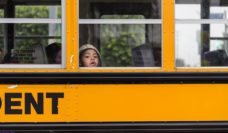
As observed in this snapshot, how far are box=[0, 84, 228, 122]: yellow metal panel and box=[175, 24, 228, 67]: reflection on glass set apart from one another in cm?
23

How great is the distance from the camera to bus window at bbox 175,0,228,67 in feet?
13.6

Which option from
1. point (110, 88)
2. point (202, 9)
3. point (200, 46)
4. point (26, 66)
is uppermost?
point (202, 9)

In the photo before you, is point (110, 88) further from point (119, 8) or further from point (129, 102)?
point (119, 8)

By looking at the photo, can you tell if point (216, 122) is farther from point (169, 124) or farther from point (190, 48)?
point (190, 48)

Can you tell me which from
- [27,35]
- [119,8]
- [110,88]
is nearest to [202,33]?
[119,8]

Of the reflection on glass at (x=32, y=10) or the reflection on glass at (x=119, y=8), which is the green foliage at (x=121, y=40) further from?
the reflection on glass at (x=32, y=10)

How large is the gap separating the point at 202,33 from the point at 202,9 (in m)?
0.20

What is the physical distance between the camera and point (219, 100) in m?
4.04

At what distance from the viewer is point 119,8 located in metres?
4.74

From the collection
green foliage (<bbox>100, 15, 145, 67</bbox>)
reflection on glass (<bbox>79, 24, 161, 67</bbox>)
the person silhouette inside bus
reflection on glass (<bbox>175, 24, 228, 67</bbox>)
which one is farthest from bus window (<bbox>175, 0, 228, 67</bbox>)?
the person silhouette inside bus

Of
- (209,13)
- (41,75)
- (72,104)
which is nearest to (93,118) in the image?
(72,104)

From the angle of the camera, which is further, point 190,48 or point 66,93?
point 190,48

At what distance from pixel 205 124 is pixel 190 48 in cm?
62

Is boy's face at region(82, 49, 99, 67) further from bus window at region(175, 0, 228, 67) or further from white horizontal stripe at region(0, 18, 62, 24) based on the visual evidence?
bus window at region(175, 0, 228, 67)
